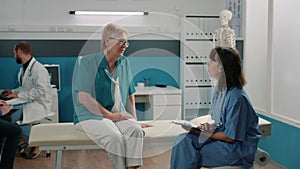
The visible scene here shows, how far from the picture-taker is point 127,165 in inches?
104

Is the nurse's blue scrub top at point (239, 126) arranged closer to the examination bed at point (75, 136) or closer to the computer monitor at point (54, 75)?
the examination bed at point (75, 136)

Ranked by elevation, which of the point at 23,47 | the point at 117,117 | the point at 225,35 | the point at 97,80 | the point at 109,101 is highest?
the point at 225,35

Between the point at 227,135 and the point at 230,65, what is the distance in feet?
1.27

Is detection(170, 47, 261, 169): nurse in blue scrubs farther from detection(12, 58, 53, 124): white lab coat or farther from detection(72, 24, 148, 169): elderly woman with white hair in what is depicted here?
detection(12, 58, 53, 124): white lab coat

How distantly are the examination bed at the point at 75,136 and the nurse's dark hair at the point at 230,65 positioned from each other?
1.43ft

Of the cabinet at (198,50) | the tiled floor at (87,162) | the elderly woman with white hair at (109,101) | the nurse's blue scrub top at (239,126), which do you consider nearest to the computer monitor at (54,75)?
the tiled floor at (87,162)

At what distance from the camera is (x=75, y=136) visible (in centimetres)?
266

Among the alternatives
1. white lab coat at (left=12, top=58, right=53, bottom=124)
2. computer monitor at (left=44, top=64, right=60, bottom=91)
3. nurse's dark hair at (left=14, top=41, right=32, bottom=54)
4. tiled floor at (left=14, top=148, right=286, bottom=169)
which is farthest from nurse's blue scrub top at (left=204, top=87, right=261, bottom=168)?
computer monitor at (left=44, top=64, right=60, bottom=91)

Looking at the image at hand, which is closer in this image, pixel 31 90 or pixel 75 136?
pixel 75 136

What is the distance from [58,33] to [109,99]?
2.14m

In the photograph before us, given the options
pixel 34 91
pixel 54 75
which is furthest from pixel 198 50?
pixel 34 91

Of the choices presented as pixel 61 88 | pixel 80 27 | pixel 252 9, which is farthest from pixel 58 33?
pixel 252 9

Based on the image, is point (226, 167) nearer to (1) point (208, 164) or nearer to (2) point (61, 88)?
(1) point (208, 164)

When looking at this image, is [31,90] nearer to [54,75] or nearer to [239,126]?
[54,75]
